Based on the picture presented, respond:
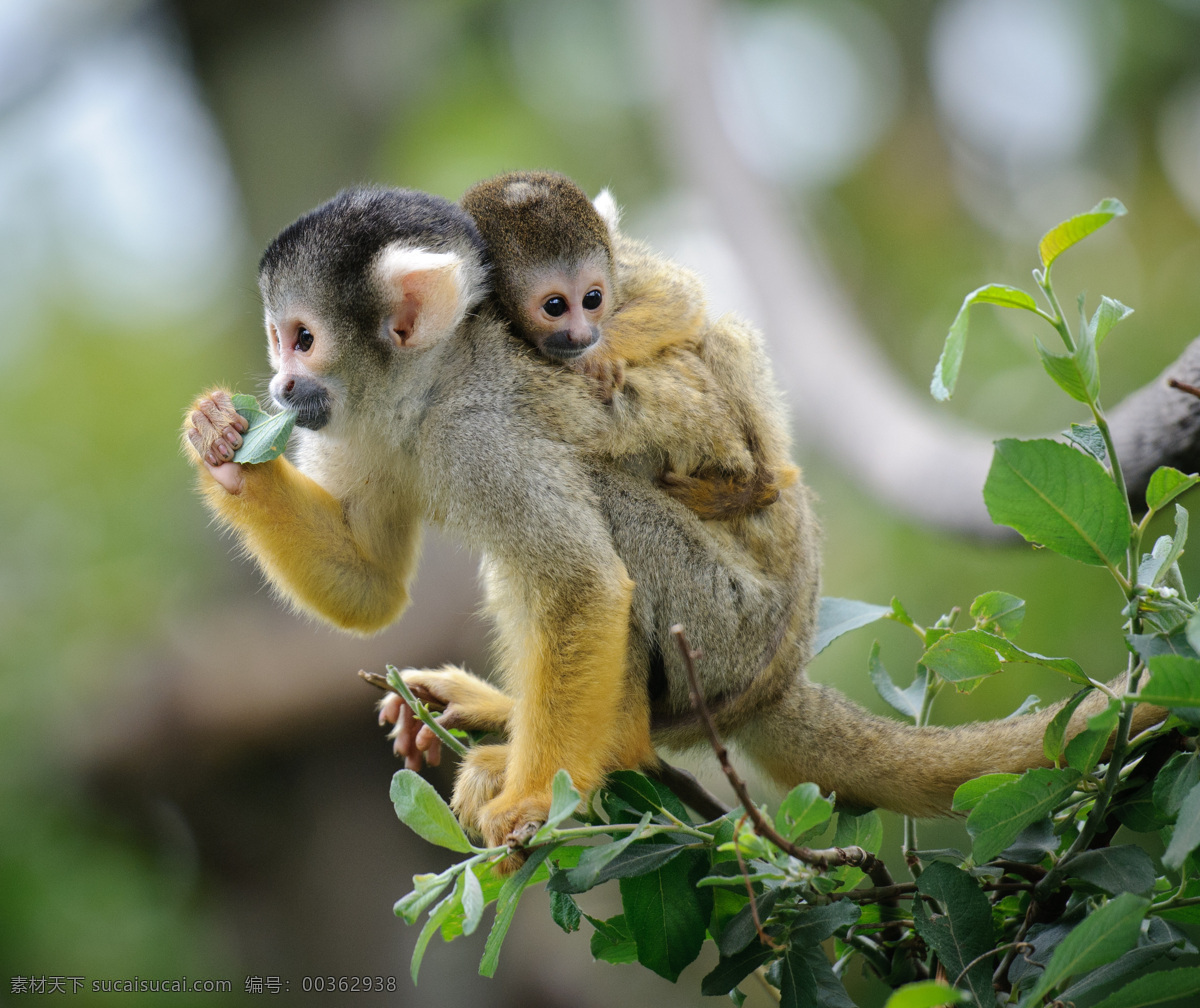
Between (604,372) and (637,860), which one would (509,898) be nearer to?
(637,860)

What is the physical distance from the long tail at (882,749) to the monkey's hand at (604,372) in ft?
2.17

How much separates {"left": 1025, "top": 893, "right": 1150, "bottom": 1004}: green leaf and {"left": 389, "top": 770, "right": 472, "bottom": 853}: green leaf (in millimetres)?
575

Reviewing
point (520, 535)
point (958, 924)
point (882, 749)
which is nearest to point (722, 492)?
point (520, 535)

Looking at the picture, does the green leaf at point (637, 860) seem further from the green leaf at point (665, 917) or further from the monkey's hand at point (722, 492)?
the monkey's hand at point (722, 492)

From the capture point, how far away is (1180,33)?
5629 mm

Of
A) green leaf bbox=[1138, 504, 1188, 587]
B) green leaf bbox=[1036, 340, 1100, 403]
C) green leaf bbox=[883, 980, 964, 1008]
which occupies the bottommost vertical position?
green leaf bbox=[883, 980, 964, 1008]

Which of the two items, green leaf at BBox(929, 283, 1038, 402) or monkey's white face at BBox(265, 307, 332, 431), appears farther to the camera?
monkey's white face at BBox(265, 307, 332, 431)

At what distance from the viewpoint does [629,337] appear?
2.03m

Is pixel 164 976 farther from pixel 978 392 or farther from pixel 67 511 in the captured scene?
pixel 978 392

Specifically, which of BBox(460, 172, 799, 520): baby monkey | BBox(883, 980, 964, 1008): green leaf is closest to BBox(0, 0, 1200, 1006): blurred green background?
BBox(460, 172, 799, 520): baby monkey

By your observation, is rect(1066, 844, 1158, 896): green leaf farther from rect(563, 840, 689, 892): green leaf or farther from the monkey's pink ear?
the monkey's pink ear

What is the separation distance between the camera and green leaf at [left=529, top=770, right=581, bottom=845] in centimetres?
96

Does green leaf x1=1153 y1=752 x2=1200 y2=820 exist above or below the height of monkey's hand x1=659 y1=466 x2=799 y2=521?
below

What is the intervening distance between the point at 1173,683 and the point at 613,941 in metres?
0.74
